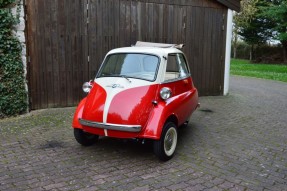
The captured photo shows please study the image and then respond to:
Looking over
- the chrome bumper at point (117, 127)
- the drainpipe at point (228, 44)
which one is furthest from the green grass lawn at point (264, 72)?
the chrome bumper at point (117, 127)

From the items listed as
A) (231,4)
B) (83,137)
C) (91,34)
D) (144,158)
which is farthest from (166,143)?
(231,4)

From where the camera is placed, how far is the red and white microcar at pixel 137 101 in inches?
196

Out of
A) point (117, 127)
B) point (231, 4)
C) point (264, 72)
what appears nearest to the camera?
point (117, 127)

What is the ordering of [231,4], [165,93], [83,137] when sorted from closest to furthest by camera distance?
[165,93] < [83,137] < [231,4]

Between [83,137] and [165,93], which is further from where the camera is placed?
[83,137]

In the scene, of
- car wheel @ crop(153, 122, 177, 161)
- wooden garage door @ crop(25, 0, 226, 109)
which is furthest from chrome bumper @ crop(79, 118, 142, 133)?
wooden garage door @ crop(25, 0, 226, 109)

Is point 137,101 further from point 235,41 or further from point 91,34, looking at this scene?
point 235,41

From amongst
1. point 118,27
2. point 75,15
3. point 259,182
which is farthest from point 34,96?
point 259,182

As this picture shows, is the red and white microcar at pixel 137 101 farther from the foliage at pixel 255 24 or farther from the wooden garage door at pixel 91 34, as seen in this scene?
the foliage at pixel 255 24

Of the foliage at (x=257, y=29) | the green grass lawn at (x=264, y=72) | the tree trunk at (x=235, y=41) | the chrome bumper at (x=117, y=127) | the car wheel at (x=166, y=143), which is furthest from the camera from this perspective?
the tree trunk at (x=235, y=41)

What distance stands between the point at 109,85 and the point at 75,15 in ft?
13.5

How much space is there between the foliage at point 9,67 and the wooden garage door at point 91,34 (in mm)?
452

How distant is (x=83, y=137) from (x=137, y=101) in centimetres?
134

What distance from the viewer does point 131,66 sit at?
5754 mm
